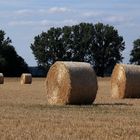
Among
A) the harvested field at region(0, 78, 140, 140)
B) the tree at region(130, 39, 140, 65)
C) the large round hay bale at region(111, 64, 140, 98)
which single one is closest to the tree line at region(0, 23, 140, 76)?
the tree at region(130, 39, 140, 65)

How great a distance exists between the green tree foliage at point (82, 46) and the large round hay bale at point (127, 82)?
75258 mm

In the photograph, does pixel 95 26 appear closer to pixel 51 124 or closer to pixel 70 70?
pixel 70 70

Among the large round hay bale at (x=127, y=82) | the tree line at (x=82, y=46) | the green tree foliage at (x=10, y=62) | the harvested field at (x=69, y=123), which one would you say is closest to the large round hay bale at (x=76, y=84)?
the harvested field at (x=69, y=123)

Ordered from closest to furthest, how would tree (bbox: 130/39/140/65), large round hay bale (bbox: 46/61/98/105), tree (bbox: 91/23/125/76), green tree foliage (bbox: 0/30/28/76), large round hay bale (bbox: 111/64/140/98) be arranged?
1. large round hay bale (bbox: 46/61/98/105)
2. large round hay bale (bbox: 111/64/140/98)
3. green tree foliage (bbox: 0/30/28/76)
4. tree (bbox: 91/23/125/76)
5. tree (bbox: 130/39/140/65)

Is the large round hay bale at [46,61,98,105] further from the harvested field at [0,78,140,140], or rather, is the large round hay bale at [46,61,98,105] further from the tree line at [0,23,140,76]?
the tree line at [0,23,140,76]

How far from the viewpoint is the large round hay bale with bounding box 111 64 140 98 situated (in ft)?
83.8

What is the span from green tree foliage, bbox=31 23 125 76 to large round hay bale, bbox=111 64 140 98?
75258 mm

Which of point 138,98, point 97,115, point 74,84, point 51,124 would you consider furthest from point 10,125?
point 138,98

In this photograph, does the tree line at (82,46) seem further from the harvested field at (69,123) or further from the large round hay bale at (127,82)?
the harvested field at (69,123)

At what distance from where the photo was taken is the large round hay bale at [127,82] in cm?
2555

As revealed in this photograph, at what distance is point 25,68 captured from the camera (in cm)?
9512

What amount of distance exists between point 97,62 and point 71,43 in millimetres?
8903

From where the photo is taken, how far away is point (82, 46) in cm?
10981

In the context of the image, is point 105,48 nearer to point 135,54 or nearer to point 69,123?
point 135,54
